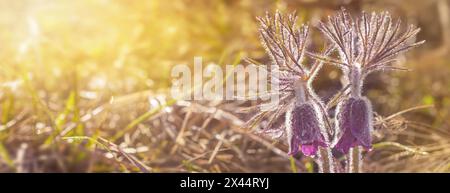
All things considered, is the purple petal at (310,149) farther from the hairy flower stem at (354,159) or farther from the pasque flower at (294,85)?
the hairy flower stem at (354,159)

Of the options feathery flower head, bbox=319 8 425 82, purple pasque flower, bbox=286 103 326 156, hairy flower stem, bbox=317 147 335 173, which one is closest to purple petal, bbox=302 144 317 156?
purple pasque flower, bbox=286 103 326 156

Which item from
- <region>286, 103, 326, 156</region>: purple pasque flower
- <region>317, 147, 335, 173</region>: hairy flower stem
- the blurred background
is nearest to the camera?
<region>286, 103, 326, 156</region>: purple pasque flower

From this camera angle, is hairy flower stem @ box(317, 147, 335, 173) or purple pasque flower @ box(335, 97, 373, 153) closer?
purple pasque flower @ box(335, 97, 373, 153)

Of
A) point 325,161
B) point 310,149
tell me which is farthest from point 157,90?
point 310,149

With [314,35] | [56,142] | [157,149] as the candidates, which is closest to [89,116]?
[56,142]

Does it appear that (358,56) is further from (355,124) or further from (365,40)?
(355,124)

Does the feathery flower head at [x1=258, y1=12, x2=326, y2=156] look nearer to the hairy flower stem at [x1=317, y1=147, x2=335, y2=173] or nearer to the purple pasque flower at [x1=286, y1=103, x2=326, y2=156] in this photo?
the purple pasque flower at [x1=286, y1=103, x2=326, y2=156]
